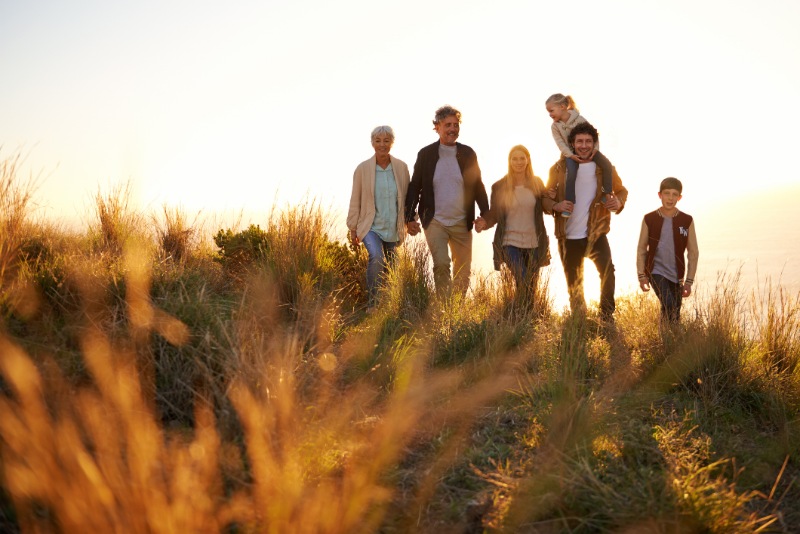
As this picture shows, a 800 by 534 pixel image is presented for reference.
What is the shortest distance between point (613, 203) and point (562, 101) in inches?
43.7

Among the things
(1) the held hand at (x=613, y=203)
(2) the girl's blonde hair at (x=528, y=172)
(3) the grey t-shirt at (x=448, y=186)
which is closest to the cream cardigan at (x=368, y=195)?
(3) the grey t-shirt at (x=448, y=186)

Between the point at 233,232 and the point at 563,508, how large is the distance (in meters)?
5.56

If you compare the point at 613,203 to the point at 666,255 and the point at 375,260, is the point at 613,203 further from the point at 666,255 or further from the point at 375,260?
the point at 375,260

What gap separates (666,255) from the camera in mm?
4938

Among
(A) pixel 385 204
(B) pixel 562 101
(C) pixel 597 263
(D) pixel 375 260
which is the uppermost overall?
(B) pixel 562 101

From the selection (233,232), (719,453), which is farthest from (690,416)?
(233,232)

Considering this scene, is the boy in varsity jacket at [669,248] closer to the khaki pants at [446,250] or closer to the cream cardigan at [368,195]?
the khaki pants at [446,250]

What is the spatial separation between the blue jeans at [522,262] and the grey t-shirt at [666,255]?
105cm

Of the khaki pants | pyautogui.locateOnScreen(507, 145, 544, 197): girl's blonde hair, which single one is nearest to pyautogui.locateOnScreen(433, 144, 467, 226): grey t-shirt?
the khaki pants

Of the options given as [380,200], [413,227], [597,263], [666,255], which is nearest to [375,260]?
[413,227]

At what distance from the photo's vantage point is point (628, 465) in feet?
9.21

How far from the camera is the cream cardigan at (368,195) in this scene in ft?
19.7

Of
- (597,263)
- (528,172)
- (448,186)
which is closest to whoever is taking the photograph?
(597,263)

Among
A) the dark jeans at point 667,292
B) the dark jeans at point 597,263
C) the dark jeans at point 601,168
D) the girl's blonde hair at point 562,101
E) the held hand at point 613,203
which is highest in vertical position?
the girl's blonde hair at point 562,101
